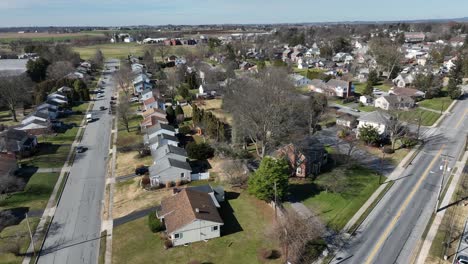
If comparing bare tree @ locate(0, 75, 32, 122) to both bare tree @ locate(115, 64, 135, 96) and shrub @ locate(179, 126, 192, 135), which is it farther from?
shrub @ locate(179, 126, 192, 135)

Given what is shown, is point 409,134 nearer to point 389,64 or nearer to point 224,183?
point 224,183

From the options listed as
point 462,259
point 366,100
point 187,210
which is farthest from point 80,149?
point 366,100

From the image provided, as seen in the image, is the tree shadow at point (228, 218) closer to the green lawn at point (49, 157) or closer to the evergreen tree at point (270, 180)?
the evergreen tree at point (270, 180)

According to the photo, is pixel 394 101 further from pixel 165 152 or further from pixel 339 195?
pixel 165 152

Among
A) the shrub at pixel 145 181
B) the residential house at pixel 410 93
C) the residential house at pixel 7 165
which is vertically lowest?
the shrub at pixel 145 181

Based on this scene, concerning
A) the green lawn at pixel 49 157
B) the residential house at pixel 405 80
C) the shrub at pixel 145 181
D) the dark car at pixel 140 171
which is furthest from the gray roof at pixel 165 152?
the residential house at pixel 405 80

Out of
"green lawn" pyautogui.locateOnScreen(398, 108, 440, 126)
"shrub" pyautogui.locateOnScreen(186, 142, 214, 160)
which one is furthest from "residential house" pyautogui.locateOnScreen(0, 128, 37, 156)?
"green lawn" pyautogui.locateOnScreen(398, 108, 440, 126)
